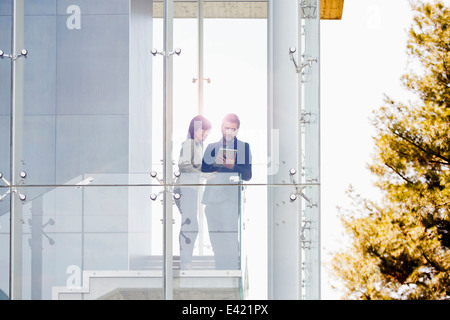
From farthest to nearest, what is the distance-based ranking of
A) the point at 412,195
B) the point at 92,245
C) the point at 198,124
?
the point at 412,195
the point at 198,124
the point at 92,245

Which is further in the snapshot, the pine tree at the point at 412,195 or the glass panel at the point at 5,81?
the pine tree at the point at 412,195

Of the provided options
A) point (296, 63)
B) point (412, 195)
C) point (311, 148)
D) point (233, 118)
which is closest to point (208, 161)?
point (233, 118)

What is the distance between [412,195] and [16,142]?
6833 mm

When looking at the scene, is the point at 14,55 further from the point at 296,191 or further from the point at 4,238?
the point at 296,191

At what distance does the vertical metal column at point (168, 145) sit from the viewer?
4406mm

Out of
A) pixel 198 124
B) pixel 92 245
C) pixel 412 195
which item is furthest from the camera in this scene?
pixel 412 195

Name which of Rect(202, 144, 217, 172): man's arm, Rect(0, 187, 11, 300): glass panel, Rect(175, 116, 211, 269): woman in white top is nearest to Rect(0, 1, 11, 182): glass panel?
Rect(0, 187, 11, 300): glass panel

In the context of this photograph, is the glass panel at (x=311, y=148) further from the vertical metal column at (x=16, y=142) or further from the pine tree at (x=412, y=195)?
the pine tree at (x=412, y=195)

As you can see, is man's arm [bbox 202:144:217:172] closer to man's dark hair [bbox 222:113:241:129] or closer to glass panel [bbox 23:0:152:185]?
man's dark hair [bbox 222:113:241:129]

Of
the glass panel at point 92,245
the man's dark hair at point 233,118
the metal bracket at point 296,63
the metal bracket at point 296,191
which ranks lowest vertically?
the glass panel at point 92,245

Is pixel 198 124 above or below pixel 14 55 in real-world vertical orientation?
below

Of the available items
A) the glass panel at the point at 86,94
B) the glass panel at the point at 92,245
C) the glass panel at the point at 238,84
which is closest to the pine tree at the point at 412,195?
the glass panel at the point at 238,84

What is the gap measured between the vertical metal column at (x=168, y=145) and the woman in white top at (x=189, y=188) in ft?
0.26

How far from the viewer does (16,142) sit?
4.45m
